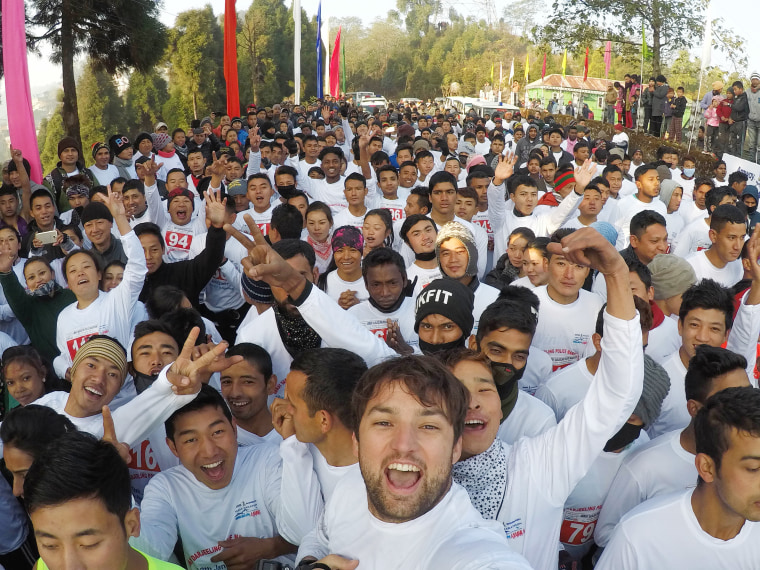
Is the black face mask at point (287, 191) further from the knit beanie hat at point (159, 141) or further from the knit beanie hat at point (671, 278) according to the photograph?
the knit beanie hat at point (159, 141)

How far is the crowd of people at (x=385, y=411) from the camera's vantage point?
74.1 inches

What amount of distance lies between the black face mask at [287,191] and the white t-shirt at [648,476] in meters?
4.67

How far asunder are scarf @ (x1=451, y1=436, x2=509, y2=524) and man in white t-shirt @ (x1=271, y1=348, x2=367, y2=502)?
41cm

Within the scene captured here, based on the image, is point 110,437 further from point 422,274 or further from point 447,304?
point 422,274

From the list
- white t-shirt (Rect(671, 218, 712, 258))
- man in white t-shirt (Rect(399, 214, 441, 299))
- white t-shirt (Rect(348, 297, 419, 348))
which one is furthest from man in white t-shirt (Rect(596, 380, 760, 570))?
white t-shirt (Rect(671, 218, 712, 258))

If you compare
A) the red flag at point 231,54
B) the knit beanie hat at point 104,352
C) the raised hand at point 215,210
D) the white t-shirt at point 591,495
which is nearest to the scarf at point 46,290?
the raised hand at point 215,210

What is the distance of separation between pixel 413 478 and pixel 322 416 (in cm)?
76

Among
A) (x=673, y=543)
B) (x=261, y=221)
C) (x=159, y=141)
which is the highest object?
(x=159, y=141)

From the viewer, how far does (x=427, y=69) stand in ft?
254

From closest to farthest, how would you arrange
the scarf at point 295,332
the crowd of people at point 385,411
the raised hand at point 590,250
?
the crowd of people at point 385,411 < the raised hand at point 590,250 < the scarf at point 295,332

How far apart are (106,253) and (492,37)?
377 feet

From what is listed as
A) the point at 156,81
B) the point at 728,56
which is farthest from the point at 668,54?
the point at 156,81

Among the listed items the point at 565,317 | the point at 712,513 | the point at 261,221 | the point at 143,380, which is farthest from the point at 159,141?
the point at 712,513

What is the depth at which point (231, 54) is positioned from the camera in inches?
538
